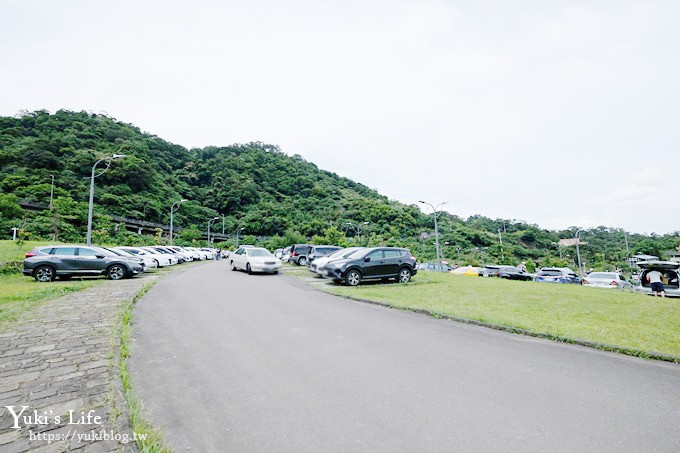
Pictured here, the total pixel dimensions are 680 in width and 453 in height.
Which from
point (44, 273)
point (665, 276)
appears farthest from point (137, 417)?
point (665, 276)

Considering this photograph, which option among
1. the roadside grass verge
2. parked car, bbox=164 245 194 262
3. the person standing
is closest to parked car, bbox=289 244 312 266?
parked car, bbox=164 245 194 262

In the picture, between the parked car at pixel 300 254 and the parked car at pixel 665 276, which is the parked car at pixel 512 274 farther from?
the parked car at pixel 300 254

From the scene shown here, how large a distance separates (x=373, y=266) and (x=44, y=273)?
47.6ft

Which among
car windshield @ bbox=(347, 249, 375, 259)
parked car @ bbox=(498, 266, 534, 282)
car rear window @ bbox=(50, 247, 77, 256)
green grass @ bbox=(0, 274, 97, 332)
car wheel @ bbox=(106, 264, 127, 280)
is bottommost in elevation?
parked car @ bbox=(498, 266, 534, 282)

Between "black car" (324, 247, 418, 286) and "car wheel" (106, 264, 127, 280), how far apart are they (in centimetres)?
981

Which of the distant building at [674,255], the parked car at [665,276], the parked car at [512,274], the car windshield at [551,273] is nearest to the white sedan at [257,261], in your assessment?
the parked car at [665,276]

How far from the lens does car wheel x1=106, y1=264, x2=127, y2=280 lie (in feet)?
50.1

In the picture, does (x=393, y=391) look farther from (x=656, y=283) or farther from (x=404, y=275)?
(x=656, y=283)

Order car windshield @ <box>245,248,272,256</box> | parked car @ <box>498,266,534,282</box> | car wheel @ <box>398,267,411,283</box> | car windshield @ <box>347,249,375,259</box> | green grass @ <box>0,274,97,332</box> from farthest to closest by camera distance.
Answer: parked car @ <box>498,266,534,282</box>
car windshield @ <box>245,248,272,256</box>
car wheel @ <box>398,267,411,283</box>
car windshield @ <box>347,249,375,259</box>
green grass @ <box>0,274,97,332</box>

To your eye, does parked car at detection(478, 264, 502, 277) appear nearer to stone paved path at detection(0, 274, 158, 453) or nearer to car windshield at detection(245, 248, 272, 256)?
car windshield at detection(245, 248, 272, 256)

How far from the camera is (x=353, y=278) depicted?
14.3 m

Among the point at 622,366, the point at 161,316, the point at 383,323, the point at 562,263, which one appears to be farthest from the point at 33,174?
the point at 562,263

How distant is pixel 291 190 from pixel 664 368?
93.3m

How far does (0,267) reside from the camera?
15523 millimetres
